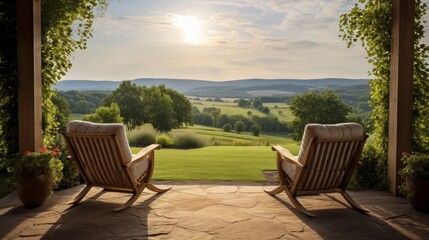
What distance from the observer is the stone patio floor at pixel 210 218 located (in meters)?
Answer: 3.76

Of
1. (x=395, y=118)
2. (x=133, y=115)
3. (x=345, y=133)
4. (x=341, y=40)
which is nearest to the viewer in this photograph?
(x=345, y=133)

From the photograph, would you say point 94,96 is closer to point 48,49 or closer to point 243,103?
point 243,103

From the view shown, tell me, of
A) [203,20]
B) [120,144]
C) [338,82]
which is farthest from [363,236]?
[338,82]

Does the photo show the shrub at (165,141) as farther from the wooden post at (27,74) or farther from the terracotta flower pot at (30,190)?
the terracotta flower pot at (30,190)

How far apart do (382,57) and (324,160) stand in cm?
220

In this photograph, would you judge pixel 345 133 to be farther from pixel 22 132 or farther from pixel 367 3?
pixel 22 132

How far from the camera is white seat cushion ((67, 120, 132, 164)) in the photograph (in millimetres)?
4434

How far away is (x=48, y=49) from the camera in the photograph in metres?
5.93

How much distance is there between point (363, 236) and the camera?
3.72 meters

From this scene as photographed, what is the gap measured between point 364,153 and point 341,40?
179 centimetres

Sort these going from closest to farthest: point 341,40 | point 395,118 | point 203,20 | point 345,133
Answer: point 345,133, point 395,118, point 341,40, point 203,20

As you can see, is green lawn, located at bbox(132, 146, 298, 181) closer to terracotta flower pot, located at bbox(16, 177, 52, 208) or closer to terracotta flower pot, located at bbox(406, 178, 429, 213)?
terracotta flower pot, located at bbox(16, 177, 52, 208)

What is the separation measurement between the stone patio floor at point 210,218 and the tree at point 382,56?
0.98 m

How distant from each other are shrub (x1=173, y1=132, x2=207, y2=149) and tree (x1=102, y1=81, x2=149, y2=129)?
1060 centimetres
